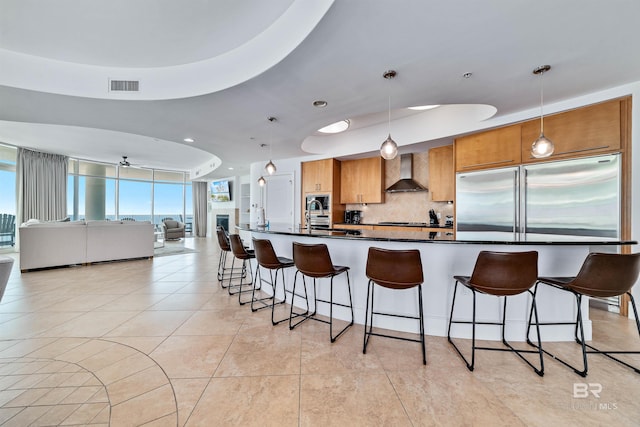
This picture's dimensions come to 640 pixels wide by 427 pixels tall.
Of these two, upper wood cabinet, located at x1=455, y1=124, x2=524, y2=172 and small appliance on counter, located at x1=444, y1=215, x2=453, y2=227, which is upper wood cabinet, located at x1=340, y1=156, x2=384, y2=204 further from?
upper wood cabinet, located at x1=455, y1=124, x2=524, y2=172

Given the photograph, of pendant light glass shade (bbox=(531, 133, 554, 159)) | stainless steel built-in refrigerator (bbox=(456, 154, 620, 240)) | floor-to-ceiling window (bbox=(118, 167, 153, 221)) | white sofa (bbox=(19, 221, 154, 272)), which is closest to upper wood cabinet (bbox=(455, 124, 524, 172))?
stainless steel built-in refrigerator (bbox=(456, 154, 620, 240))

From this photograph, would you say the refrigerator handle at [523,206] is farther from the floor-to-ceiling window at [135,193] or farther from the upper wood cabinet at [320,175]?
the floor-to-ceiling window at [135,193]

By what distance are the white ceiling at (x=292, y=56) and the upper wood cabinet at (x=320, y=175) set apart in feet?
6.61

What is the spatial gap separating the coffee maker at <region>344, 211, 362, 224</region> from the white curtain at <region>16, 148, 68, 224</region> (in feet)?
28.2

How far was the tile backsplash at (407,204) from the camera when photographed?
5043 millimetres

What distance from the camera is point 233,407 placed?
1.47 m

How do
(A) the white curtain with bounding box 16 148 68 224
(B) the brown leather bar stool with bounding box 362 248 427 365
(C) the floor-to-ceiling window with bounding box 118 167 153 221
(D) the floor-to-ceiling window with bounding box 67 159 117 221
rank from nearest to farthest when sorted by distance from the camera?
1. (B) the brown leather bar stool with bounding box 362 248 427 365
2. (A) the white curtain with bounding box 16 148 68 224
3. (D) the floor-to-ceiling window with bounding box 67 159 117 221
4. (C) the floor-to-ceiling window with bounding box 118 167 153 221

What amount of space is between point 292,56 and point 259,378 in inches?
102

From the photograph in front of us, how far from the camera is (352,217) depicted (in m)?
6.00

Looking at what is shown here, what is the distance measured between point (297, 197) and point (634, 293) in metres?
5.55

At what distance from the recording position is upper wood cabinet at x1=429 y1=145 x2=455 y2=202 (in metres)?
4.50

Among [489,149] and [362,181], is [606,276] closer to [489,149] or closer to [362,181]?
[489,149]

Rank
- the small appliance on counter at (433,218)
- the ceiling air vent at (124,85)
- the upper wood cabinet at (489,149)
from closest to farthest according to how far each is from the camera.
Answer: the ceiling air vent at (124,85) → the upper wood cabinet at (489,149) → the small appliance on counter at (433,218)

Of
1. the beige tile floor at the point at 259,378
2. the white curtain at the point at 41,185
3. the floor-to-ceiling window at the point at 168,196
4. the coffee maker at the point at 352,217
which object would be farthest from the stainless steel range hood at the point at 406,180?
the white curtain at the point at 41,185
